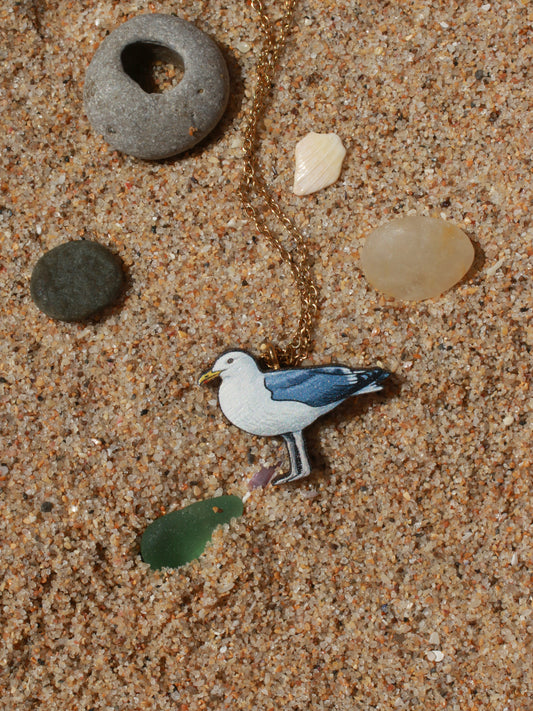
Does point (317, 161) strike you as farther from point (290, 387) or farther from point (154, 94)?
point (290, 387)

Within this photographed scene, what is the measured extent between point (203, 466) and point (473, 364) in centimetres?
94

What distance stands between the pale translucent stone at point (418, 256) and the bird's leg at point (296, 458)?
579 mm

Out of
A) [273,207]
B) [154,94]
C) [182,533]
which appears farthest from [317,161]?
[182,533]

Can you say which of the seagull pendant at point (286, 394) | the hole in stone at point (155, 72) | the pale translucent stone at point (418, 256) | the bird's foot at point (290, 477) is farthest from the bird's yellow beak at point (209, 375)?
the hole in stone at point (155, 72)

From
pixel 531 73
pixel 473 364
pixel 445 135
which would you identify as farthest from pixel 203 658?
pixel 531 73

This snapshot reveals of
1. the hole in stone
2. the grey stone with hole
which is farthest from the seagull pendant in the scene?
the hole in stone

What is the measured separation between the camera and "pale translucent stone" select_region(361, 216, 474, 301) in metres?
2.13

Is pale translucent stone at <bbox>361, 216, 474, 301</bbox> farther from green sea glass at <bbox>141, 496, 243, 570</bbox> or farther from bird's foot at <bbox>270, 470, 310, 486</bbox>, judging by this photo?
green sea glass at <bbox>141, 496, 243, 570</bbox>

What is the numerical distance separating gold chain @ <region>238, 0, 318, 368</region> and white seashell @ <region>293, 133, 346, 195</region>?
0.13m

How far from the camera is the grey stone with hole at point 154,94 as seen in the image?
2.18 metres

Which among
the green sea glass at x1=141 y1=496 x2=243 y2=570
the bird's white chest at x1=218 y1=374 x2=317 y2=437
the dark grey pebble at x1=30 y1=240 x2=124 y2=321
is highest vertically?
the dark grey pebble at x1=30 y1=240 x2=124 y2=321

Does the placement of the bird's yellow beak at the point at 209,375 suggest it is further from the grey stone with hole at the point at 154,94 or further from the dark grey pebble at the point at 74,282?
the grey stone with hole at the point at 154,94

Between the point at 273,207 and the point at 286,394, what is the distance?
0.67 metres

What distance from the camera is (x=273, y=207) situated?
2.29m
